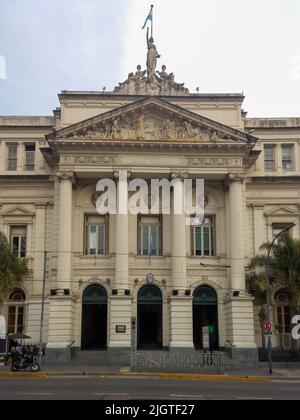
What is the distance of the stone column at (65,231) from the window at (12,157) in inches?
219

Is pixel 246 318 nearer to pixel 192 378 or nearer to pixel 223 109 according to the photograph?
pixel 192 378

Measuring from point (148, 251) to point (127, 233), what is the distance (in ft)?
8.90

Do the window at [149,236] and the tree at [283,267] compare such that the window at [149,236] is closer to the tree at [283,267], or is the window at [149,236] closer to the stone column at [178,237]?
the stone column at [178,237]

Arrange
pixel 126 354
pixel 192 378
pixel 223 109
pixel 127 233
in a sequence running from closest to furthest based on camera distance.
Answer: pixel 192 378 → pixel 126 354 → pixel 127 233 → pixel 223 109

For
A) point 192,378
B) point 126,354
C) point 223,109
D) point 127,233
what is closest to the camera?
point 192,378

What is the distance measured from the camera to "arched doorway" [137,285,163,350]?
3959cm

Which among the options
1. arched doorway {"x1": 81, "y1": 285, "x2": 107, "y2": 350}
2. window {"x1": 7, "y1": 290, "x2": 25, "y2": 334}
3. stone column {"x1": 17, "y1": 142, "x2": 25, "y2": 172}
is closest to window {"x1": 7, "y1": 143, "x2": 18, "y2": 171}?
stone column {"x1": 17, "y1": 142, "x2": 25, "y2": 172}

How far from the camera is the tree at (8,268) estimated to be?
3712 cm

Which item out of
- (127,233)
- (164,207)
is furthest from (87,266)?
(164,207)

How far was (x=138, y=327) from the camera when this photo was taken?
3972cm

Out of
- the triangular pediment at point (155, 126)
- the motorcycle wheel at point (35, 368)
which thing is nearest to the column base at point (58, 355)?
the motorcycle wheel at point (35, 368)

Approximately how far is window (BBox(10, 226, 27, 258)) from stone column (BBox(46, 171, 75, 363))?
4384mm

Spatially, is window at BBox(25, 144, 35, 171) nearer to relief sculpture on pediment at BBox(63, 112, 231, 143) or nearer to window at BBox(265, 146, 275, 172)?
relief sculpture on pediment at BBox(63, 112, 231, 143)

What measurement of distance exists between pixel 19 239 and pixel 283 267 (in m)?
18.8
